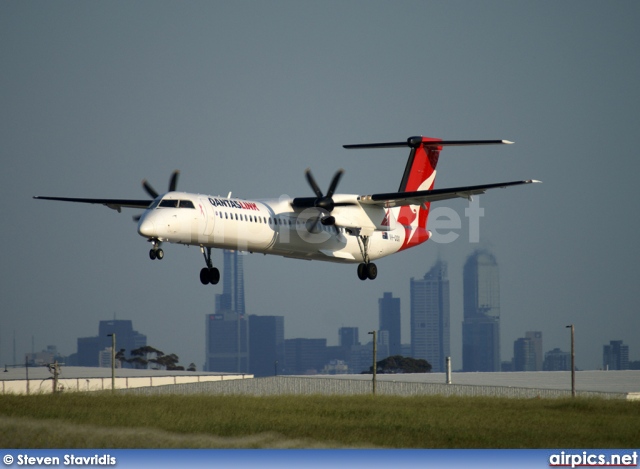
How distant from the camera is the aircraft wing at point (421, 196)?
40500mm

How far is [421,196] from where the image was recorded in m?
42.8

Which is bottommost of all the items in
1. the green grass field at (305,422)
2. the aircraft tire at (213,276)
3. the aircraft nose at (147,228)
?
the green grass field at (305,422)

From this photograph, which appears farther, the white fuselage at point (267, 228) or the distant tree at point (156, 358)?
the distant tree at point (156, 358)

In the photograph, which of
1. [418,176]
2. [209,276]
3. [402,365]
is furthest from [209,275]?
[402,365]

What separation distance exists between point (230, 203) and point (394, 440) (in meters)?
14.1

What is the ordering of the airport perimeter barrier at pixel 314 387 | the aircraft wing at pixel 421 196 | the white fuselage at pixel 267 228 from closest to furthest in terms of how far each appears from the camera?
the white fuselage at pixel 267 228 < the aircraft wing at pixel 421 196 < the airport perimeter barrier at pixel 314 387

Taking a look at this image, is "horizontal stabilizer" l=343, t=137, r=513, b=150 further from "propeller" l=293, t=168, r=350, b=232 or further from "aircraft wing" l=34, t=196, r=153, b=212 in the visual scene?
"aircraft wing" l=34, t=196, r=153, b=212

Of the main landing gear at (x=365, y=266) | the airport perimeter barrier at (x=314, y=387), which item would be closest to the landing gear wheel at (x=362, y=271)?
the main landing gear at (x=365, y=266)

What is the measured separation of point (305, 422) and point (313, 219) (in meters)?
13.6

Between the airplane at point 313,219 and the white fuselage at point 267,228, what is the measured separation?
0.11 feet

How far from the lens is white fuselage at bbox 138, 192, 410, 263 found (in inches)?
1425

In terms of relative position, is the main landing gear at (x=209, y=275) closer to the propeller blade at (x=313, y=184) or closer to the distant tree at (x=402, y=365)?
the propeller blade at (x=313, y=184)

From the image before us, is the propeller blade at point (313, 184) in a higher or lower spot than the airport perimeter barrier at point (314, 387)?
higher

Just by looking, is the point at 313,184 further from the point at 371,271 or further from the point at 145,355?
the point at 145,355
